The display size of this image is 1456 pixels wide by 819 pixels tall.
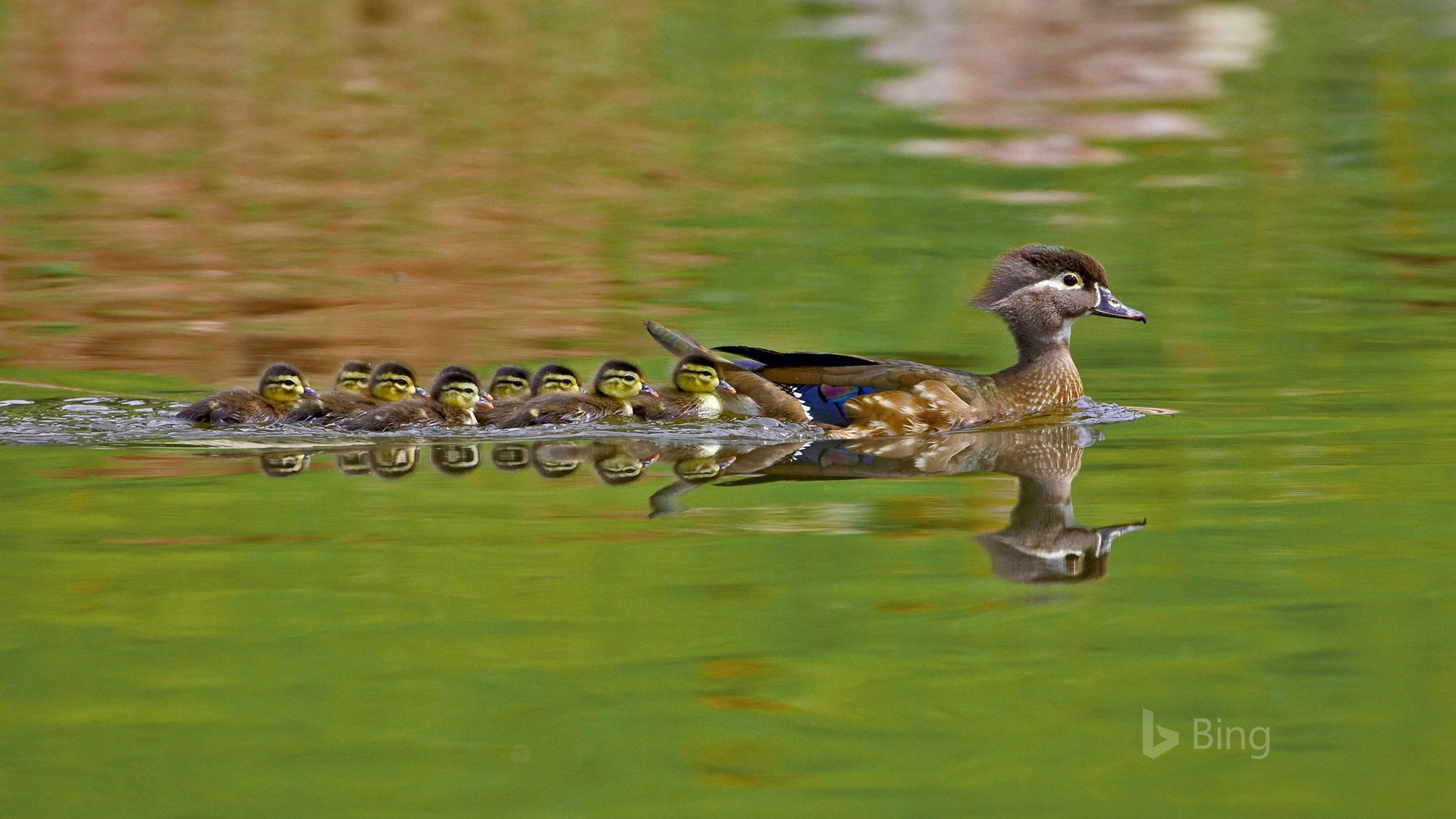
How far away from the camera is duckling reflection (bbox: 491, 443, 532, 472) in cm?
754

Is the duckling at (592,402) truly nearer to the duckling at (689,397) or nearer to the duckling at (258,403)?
the duckling at (689,397)

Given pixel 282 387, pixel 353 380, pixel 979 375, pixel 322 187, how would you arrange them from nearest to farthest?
pixel 282 387 → pixel 353 380 → pixel 979 375 → pixel 322 187

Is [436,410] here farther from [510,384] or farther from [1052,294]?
[1052,294]

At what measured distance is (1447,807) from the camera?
13.3 feet

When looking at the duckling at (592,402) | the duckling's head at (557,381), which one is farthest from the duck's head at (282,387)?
the duckling's head at (557,381)

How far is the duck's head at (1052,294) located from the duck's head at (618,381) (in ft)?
5.96

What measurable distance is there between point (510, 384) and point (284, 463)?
1438 mm

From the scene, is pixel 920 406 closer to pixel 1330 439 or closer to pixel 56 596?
pixel 1330 439

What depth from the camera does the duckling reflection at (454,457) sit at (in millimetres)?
7480

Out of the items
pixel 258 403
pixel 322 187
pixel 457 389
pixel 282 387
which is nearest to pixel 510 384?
pixel 457 389

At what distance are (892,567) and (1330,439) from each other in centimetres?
277

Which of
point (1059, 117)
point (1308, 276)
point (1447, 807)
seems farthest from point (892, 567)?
point (1059, 117)

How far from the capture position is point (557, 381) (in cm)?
855

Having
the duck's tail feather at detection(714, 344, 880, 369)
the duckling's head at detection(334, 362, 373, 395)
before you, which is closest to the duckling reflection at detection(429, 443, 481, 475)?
the duckling's head at detection(334, 362, 373, 395)
